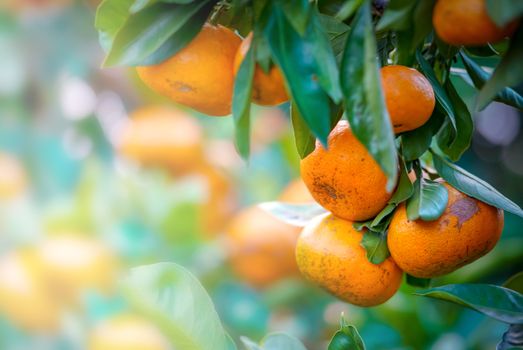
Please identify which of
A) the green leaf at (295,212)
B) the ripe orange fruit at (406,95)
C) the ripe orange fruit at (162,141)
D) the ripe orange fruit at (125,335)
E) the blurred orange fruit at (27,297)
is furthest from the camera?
the ripe orange fruit at (162,141)

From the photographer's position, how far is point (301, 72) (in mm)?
493

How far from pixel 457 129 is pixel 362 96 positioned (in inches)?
9.6

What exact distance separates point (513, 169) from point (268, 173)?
77cm

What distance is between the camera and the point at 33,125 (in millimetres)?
1373

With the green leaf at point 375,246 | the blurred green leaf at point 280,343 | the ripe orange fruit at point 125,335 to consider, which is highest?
the green leaf at point 375,246

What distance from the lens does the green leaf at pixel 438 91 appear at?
0.62 meters

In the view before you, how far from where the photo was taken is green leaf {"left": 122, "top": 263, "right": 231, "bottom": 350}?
704 millimetres

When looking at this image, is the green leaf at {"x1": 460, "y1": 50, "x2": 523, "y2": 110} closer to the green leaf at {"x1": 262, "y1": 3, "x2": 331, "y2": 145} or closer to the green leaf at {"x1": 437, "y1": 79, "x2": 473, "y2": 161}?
the green leaf at {"x1": 437, "y1": 79, "x2": 473, "y2": 161}

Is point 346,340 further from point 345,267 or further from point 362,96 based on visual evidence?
point 362,96

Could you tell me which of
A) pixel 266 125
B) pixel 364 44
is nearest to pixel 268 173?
pixel 266 125

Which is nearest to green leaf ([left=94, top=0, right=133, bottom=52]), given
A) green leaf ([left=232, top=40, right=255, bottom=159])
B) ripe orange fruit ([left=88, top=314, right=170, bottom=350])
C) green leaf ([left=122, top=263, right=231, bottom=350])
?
green leaf ([left=232, top=40, right=255, bottom=159])

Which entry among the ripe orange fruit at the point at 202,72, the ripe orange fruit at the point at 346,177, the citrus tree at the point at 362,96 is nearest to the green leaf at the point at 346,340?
the citrus tree at the point at 362,96

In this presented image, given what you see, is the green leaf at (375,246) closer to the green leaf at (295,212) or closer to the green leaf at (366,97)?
the green leaf at (295,212)

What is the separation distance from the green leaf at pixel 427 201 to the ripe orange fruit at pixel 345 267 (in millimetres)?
75
